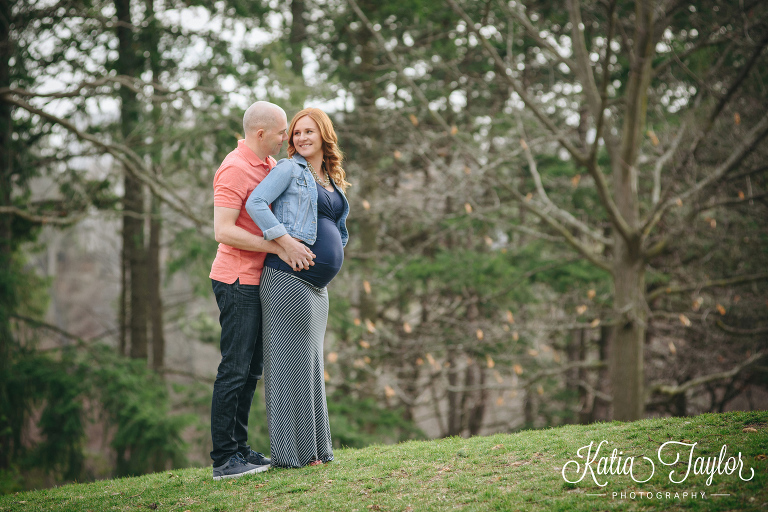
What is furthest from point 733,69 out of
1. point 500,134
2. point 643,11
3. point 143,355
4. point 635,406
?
point 143,355

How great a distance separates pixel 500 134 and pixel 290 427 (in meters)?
9.26

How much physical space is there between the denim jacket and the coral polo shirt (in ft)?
0.49

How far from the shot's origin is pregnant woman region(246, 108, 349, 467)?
3.91m

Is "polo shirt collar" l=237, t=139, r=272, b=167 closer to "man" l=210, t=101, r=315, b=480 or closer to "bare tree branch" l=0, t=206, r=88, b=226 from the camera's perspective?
"man" l=210, t=101, r=315, b=480

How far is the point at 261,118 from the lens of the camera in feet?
13.0

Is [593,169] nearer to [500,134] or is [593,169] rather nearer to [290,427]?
[500,134]

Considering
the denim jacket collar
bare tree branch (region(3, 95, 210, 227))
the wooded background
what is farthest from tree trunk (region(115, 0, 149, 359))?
the denim jacket collar

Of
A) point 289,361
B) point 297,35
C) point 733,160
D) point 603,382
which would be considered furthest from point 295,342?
point 603,382

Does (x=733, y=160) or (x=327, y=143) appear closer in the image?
(x=327, y=143)

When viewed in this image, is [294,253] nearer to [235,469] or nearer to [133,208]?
[235,469]

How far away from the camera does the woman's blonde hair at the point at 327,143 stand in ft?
13.3

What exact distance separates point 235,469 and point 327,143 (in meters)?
2.30

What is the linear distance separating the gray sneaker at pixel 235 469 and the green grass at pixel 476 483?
8 centimetres

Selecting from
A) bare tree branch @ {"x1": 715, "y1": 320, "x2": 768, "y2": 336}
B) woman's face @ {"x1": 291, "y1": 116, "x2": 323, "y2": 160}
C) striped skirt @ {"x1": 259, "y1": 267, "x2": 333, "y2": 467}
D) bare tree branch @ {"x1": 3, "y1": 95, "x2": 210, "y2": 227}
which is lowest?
bare tree branch @ {"x1": 715, "y1": 320, "x2": 768, "y2": 336}
